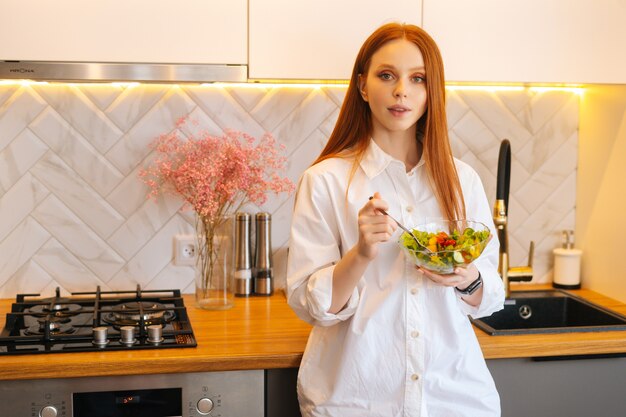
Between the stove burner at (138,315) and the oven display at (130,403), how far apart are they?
0.71 ft

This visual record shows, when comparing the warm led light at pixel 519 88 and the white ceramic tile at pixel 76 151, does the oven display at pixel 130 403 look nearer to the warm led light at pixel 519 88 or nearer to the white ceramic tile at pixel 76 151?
the white ceramic tile at pixel 76 151

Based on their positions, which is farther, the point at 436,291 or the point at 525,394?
A: the point at 525,394

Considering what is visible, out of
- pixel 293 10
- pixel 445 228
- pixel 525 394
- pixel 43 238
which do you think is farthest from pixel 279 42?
pixel 525 394

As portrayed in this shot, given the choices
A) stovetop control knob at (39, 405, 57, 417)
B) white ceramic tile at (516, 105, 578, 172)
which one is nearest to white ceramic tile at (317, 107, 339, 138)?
white ceramic tile at (516, 105, 578, 172)

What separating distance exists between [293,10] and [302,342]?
2.85 feet

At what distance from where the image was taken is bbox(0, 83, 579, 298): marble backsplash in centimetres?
244

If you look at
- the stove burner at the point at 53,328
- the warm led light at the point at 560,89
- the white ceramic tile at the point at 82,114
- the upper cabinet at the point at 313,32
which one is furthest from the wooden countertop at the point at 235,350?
the warm led light at the point at 560,89

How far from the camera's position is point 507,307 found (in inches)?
97.8

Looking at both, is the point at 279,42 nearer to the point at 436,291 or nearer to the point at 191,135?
the point at 191,135

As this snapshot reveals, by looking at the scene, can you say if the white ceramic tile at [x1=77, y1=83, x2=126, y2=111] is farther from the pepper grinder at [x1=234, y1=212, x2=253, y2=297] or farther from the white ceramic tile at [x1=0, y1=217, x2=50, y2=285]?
the pepper grinder at [x1=234, y1=212, x2=253, y2=297]

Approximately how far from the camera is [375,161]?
5.97 ft

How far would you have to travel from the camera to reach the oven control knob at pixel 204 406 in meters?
1.92

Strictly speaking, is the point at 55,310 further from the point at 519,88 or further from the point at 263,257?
the point at 519,88

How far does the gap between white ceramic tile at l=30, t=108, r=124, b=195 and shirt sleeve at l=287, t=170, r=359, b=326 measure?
887 mm
